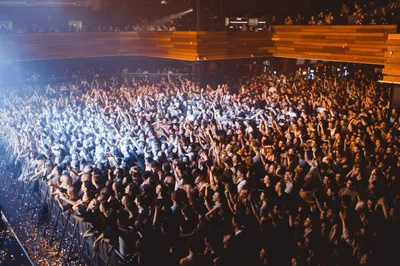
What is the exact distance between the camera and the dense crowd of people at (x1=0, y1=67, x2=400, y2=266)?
195 inches

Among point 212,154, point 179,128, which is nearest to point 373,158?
point 212,154

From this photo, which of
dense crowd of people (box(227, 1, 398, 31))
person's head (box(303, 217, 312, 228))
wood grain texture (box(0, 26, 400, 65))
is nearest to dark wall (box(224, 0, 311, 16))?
dense crowd of people (box(227, 1, 398, 31))

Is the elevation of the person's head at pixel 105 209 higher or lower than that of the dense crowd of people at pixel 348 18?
lower

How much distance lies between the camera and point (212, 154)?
791cm

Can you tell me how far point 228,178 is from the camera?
659 centimetres

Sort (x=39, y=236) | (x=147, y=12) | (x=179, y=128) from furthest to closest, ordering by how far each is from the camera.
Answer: (x=147, y=12) → (x=179, y=128) → (x=39, y=236)

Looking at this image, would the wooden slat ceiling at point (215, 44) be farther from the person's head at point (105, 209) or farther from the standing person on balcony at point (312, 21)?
the person's head at point (105, 209)

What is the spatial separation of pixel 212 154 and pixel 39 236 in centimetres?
353

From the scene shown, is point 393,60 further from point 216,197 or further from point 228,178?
point 216,197

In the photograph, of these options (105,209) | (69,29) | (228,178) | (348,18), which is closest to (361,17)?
(348,18)

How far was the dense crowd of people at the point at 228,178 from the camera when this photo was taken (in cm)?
496

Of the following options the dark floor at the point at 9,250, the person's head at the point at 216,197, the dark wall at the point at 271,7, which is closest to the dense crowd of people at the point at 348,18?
the dark wall at the point at 271,7

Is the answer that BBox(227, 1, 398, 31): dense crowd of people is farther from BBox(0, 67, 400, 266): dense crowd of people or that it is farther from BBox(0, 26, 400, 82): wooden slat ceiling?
BBox(0, 67, 400, 266): dense crowd of people

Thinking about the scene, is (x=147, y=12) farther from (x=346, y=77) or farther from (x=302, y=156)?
(x=302, y=156)
